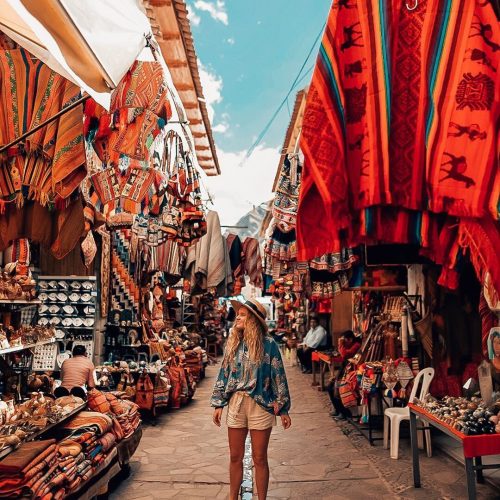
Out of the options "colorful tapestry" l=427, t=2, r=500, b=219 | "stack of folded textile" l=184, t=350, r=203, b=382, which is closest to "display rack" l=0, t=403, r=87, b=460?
"colorful tapestry" l=427, t=2, r=500, b=219

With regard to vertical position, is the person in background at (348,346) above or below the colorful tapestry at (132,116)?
below

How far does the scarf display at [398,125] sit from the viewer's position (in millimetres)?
2223

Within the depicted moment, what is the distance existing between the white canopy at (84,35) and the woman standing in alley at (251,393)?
2618 mm

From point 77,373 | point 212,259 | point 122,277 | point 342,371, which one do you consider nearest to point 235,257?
point 212,259

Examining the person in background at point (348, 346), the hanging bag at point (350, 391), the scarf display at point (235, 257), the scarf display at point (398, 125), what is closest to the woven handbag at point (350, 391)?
the hanging bag at point (350, 391)

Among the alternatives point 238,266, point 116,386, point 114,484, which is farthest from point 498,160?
point 238,266

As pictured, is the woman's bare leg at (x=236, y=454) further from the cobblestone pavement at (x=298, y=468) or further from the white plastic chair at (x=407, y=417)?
the white plastic chair at (x=407, y=417)

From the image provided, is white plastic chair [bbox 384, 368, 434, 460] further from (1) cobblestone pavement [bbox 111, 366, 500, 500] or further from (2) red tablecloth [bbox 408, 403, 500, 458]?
(2) red tablecloth [bbox 408, 403, 500, 458]

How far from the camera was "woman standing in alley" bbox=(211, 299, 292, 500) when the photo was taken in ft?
13.9

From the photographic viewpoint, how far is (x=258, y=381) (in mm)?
4262

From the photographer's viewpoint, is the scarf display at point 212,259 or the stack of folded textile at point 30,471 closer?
the stack of folded textile at point 30,471

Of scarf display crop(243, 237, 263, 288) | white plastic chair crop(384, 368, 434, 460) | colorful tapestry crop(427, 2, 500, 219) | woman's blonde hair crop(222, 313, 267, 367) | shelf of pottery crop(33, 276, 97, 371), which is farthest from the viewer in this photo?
scarf display crop(243, 237, 263, 288)

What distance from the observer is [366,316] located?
9578 mm

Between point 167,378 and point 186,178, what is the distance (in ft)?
13.0
